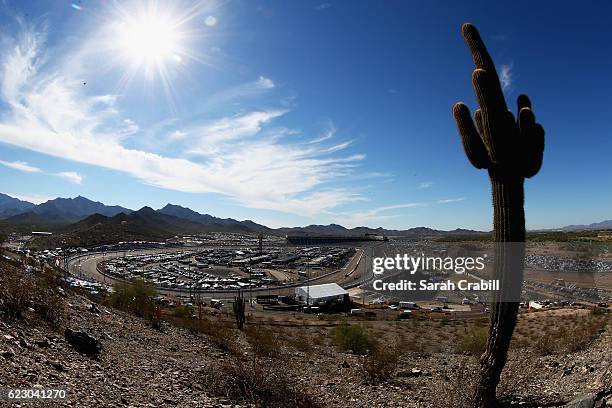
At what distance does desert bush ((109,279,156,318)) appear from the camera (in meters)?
18.7

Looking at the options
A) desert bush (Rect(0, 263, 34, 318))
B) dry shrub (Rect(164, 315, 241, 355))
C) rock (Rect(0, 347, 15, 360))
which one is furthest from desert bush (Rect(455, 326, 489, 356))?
desert bush (Rect(0, 263, 34, 318))

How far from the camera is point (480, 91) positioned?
7.90 meters

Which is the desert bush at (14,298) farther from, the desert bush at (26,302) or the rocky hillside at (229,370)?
the rocky hillside at (229,370)

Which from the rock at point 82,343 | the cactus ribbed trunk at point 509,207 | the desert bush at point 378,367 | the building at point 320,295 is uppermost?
the cactus ribbed trunk at point 509,207

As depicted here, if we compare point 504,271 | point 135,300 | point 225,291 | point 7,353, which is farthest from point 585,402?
point 225,291

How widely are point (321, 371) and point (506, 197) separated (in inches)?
344

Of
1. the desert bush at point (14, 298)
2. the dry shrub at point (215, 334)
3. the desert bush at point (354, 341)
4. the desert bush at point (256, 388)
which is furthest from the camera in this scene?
the desert bush at point (354, 341)

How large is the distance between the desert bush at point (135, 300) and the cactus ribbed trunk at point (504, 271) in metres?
15.7

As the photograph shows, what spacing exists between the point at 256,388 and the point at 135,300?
46.2 ft

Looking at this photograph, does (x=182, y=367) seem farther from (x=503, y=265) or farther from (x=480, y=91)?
(x=480, y=91)

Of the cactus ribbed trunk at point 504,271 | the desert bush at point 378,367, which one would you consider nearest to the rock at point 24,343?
the desert bush at point 378,367

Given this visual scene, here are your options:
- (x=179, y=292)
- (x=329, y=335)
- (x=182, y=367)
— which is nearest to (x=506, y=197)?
(x=182, y=367)

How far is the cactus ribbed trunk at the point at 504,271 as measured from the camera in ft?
26.0

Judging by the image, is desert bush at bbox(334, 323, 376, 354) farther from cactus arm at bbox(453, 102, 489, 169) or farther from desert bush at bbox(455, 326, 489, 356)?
cactus arm at bbox(453, 102, 489, 169)
